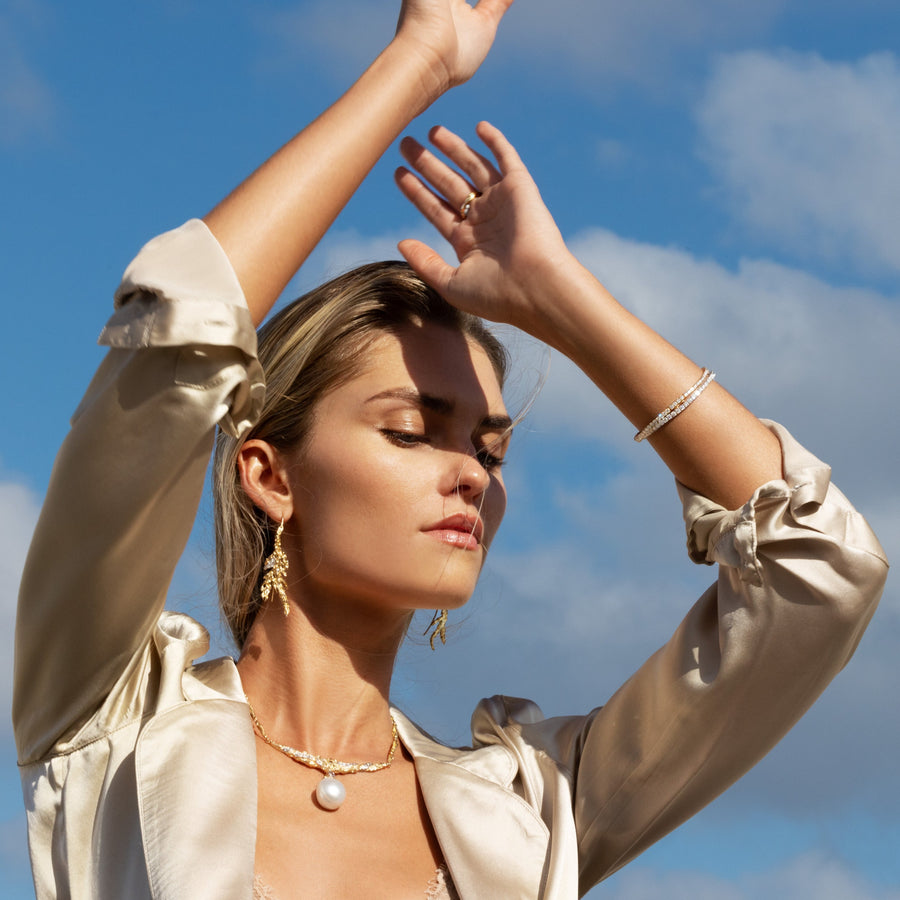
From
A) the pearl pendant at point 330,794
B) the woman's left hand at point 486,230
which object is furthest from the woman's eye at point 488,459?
the pearl pendant at point 330,794

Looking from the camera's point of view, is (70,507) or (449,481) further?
(449,481)

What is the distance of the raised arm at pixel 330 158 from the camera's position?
104 inches

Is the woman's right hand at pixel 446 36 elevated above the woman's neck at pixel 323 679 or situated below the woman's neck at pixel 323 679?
above

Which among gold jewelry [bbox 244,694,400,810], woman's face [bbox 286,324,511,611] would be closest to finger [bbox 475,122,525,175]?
woman's face [bbox 286,324,511,611]

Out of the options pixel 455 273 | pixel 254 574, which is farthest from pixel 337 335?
pixel 254 574

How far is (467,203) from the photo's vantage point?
3469mm

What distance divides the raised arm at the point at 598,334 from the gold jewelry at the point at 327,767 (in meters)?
1.05

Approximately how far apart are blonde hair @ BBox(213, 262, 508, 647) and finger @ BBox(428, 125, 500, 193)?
38cm

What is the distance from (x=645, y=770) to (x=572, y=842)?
9.7 inches

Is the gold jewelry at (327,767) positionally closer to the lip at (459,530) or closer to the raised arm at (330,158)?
the lip at (459,530)

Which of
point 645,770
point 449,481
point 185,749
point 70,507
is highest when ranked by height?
point 449,481

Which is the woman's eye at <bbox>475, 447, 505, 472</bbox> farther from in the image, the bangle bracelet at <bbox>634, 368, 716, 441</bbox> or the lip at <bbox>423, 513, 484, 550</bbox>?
the bangle bracelet at <bbox>634, 368, 716, 441</bbox>

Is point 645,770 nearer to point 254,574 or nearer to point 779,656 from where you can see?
point 779,656

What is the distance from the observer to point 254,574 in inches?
141
